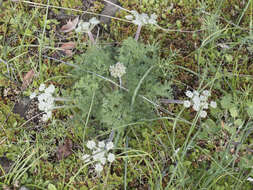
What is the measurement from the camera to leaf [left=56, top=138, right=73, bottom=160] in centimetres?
257

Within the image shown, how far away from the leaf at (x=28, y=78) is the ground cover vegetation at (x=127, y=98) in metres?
0.01

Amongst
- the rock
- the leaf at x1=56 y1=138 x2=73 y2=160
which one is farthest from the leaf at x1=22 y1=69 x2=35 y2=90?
the rock

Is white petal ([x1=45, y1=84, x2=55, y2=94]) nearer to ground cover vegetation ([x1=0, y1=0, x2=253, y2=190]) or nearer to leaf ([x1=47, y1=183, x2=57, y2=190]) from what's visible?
ground cover vegetation ([x1=0, y1=0, x2=253, y2=190])

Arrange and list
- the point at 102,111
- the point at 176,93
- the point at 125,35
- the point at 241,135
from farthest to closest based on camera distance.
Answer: the point at 125,35 < the point at 176,93 < the point at 241,135 < the point at 102,111

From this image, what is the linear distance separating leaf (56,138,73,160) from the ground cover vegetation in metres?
0.02

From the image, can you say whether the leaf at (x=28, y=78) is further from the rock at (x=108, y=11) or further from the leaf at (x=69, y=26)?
the rock at (x=108, y=11)

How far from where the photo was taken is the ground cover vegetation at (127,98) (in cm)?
239

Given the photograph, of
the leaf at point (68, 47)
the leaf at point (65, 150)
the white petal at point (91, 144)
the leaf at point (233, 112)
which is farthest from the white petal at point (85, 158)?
the leaf at point (233, 112)

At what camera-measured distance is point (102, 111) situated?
2.28 m

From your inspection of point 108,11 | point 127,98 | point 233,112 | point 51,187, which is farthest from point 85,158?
point 108,11

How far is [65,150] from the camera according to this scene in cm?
258

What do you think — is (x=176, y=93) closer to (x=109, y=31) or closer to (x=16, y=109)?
(x=109, y=31)

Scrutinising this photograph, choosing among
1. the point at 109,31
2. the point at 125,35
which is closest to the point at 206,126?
the point at 125,35

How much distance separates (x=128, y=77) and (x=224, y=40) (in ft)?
4.35
